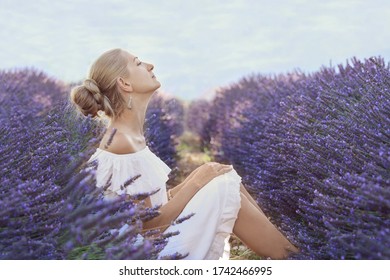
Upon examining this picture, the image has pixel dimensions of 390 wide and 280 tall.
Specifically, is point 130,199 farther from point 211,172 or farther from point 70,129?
point 70,129

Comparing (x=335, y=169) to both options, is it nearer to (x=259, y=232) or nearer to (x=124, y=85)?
(x=259, y=232)

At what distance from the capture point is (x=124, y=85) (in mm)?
2799

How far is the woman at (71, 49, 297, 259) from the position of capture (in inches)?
93.9

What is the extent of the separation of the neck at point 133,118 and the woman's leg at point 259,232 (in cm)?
62

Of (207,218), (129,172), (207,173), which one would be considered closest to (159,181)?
(129,172)

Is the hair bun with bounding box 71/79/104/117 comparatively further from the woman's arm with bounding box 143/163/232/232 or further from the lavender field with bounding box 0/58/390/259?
the woman's arm with bounding box 143/163/232/232

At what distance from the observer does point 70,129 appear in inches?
114

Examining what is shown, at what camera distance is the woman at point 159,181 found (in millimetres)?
2385

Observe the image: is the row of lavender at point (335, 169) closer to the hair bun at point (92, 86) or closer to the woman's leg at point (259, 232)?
the woman's leg at point (259, 232)

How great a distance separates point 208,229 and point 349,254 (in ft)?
1.93

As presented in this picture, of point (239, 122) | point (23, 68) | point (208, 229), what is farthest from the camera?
point (23, 68)

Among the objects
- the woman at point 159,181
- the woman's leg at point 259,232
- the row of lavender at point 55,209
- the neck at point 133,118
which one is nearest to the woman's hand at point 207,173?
the woman at point 159,181

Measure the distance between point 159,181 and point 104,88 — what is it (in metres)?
0.50
